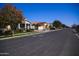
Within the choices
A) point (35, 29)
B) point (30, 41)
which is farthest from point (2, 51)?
point (35, 29)

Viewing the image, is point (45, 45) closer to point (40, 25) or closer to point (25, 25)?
point (40, 25)

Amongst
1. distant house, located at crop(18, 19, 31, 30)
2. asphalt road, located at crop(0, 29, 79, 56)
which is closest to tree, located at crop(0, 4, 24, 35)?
distant house, located at crop(18, 19, 31, 30)

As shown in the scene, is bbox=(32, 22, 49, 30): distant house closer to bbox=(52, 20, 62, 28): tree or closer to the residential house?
the residential house

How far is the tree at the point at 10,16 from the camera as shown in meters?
12.1

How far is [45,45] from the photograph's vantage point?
11664 millimetres

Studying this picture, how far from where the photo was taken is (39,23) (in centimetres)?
1206

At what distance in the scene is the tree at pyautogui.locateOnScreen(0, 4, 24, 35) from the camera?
1211 cm

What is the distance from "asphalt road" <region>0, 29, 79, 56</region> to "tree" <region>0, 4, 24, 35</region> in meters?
0.80

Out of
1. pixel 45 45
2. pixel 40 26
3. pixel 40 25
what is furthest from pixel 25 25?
pixel 45 45

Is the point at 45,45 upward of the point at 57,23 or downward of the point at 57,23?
downward

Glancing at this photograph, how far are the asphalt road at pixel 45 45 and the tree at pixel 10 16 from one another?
803 millimetres

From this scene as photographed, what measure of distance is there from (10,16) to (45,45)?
9.01 feet

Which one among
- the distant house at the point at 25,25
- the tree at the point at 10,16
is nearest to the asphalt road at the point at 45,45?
the distant house at the point at 25,25

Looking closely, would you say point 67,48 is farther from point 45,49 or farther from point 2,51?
point 2,51
